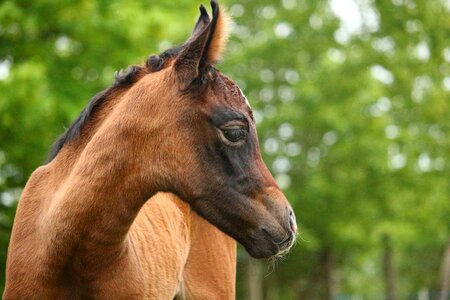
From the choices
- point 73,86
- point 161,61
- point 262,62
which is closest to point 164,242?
point 161,61

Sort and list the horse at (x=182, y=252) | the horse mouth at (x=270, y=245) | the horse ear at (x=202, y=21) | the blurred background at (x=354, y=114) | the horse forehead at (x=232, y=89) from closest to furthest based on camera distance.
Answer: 1. the horse mouth at (x=270, y=245)
2. the horse forehead at (x=232, y=89)
3. the horse ear at (x=202, y=21)
4. the horse at (x=182, y=252)
5. the blurred background at (x=354, y=114)

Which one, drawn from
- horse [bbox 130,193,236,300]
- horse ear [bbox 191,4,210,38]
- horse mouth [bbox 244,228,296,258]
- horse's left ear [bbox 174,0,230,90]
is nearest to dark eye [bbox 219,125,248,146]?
horse's left ear [bbox 174,0,230,90]

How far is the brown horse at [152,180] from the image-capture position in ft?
14.8

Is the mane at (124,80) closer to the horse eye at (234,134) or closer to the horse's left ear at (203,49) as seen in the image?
the horse's left ear at (203,49)

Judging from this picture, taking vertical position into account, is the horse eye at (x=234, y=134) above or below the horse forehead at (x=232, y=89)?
below

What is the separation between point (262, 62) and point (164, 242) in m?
20.9

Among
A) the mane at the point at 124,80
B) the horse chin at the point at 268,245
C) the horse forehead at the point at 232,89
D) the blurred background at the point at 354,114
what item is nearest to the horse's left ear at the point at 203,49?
the horse forehead at the point at 232,89

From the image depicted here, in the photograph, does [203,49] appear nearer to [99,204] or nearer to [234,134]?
[234,134]

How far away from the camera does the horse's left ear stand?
452 centimetres

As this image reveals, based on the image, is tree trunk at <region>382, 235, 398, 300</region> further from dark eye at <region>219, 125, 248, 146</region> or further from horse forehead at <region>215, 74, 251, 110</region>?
dark eye at <region>219, 125, 248, 146</region>

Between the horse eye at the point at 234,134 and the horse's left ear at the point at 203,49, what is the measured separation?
0.38 m

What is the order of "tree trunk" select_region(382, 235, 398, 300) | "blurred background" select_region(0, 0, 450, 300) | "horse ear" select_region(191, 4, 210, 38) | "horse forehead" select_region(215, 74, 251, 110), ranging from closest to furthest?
"horse forehead" select_region(215, 74, 251, 110), "horse ear" select_region(191, 4, 210, 38), "blurred background" select_region(0, 0, 450, 300), "tree trunk" select_region(382, 235, 398, 300)

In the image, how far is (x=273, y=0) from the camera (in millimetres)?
28406

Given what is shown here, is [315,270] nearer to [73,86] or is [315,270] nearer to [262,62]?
[262,62]
